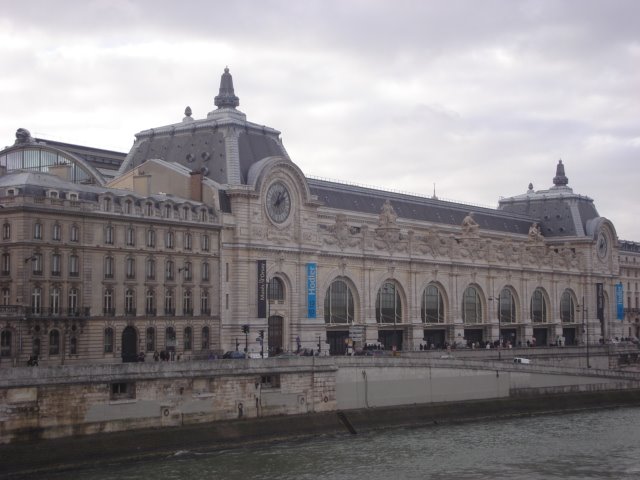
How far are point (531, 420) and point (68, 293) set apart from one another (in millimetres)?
32263

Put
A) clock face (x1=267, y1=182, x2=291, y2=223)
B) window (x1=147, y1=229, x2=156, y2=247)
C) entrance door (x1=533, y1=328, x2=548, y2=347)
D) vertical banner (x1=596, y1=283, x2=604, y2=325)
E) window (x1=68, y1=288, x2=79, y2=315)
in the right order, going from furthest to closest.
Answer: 1. vertical banner (x1=596, y1=283, x2=604, y2=325)
2. entrance door (x1=533, y1=328, x2=548, y2=347)
3. clock face (x1=267, y1=182, x2=291, y2=223)
4. window (x1=147, y1=229, x2=156, y2=247)
5. window (x1=68, y1=288, x2=79, y2=315)

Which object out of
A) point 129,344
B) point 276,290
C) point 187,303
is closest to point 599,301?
point 276,290

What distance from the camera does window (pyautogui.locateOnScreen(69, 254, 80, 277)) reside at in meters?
71.2

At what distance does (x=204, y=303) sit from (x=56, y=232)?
14.1 metres

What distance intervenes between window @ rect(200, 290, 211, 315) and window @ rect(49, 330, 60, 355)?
43.2 feet

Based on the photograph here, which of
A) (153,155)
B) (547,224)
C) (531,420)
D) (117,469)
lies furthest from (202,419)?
(547,224)

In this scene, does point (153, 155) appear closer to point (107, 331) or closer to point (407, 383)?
point (107, 331)

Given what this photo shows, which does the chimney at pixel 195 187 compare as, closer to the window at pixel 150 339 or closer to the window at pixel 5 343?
the window at pixel 150 339

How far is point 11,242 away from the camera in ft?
226

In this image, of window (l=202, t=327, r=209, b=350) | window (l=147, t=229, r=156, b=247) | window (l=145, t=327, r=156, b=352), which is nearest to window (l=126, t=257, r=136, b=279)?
window (l=147, t=229, r=156, b=247)

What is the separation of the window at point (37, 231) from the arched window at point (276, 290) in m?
23.1

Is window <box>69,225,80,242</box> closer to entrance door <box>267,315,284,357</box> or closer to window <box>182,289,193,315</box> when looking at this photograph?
window <box>182,289,193,315</box>

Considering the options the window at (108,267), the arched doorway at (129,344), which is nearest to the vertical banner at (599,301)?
the arched doorway at (129,344)

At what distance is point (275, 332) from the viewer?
292 feet
